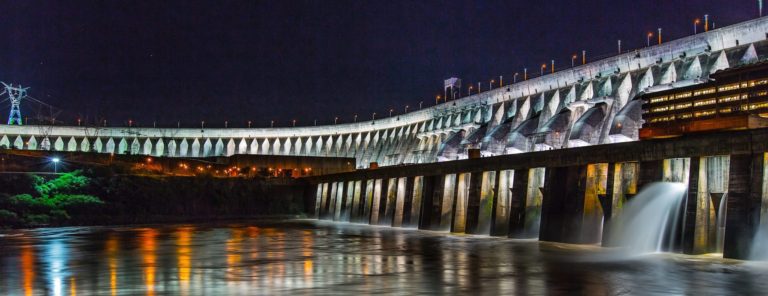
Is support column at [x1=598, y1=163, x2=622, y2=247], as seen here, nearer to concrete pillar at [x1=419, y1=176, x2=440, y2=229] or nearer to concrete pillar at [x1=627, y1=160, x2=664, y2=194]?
concrete pillar at [x1=627, y1=160, x2=664, y2=194]

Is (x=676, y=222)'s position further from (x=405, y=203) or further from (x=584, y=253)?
(x=405, y=203)

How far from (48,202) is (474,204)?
5304 cm

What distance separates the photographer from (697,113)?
62531mm

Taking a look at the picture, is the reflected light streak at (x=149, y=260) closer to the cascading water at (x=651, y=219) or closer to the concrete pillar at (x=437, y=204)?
the concrete pillar at (x=437, y=204)

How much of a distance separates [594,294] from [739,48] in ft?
203

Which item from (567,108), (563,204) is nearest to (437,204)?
(563,204)

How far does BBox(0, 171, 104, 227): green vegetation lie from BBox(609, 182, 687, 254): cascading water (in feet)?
205

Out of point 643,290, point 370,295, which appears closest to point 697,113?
point 643,290

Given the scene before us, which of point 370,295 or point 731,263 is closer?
point 370,295

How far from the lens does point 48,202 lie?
8412cm

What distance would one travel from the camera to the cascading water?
1469 inches

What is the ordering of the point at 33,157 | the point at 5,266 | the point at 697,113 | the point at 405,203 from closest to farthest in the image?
the point at 5,266
the point at 697,113
the point at 405,203
the point at 33,157

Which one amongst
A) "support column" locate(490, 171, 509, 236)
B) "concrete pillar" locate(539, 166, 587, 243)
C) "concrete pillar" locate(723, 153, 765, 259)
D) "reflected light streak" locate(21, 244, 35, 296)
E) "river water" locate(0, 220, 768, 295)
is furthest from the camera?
"support column" locate(490, 171, 509, 236)

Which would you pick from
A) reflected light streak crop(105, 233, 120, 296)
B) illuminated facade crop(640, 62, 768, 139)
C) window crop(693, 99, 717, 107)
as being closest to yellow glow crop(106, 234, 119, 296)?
reflected light streak crop(105, 233, 120, 296)
